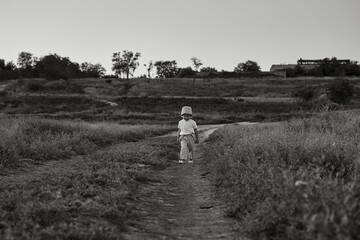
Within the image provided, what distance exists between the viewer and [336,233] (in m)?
3.92

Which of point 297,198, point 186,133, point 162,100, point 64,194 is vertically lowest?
point 162,100

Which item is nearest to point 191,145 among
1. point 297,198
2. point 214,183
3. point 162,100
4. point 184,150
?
point 184,150

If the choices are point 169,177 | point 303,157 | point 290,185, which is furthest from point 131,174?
point 290,185

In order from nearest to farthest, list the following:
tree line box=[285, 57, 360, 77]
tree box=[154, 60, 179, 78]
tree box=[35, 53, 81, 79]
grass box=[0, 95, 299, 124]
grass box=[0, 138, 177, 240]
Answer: grass box=[0, 138, 177, 240] < grass box=[0, 95, 299, 124] < tree box=[35, 53, 81, 79] < tree line box=[285, 57, 360, 77] < tree box=[154, 60, 179, 78]

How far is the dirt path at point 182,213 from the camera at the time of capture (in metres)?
5.91

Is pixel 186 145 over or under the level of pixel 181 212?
over

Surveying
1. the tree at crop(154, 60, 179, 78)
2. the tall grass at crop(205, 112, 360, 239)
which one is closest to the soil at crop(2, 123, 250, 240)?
the tall grass at crop(205, 112, 360, 239)

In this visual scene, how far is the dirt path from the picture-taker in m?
5.91

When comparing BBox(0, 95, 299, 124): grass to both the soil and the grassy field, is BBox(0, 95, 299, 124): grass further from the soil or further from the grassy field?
the soil

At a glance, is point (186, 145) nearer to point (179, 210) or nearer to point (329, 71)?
point (179, 210)

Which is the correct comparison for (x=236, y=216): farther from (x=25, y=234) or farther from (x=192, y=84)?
(x=192, y=84)

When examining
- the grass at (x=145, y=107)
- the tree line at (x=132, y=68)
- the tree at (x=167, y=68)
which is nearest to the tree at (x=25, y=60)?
the tree line at (x=132, y=68)

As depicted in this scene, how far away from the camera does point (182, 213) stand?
7.28 m

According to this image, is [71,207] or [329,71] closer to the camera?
[71,207]
